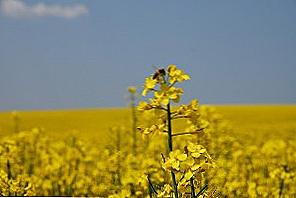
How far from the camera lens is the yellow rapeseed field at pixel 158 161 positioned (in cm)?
234

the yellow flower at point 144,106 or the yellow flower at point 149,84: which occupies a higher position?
the yellow flower at point 149,84

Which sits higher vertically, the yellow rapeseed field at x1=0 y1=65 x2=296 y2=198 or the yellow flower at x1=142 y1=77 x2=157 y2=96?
the yellow flower at x1=142 y1=77 x2=157 y2=96

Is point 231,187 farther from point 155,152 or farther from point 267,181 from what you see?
point 155,152

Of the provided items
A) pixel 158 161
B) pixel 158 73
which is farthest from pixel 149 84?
Answer: pixel 158 161

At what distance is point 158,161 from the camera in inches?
264

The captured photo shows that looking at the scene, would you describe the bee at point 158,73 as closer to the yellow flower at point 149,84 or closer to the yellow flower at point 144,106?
the yellow flower at point 149,84

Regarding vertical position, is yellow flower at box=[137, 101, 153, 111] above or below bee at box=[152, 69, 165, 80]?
below

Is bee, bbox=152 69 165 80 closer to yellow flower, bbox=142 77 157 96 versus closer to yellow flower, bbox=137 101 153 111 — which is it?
yellow flower, bbox=142 77 157 96

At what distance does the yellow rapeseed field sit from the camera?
2338 millimetres

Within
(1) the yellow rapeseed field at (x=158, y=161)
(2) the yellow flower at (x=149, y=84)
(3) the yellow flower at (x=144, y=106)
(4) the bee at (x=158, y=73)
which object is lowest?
(1) the yellow rapeseed field at (x=158, y=161)

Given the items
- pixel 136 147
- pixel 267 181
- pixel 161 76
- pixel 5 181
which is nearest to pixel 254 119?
pixel 136 147

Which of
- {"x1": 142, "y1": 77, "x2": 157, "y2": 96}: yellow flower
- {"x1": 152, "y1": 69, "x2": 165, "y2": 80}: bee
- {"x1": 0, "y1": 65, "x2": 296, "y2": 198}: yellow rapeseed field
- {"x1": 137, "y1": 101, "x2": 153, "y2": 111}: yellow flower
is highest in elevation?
{"x1": 152, "y1": 69, "x2": 165, "y2": 80}: bee

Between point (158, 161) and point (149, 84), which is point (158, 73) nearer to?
point (149, 84)

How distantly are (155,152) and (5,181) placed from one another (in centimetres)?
359
